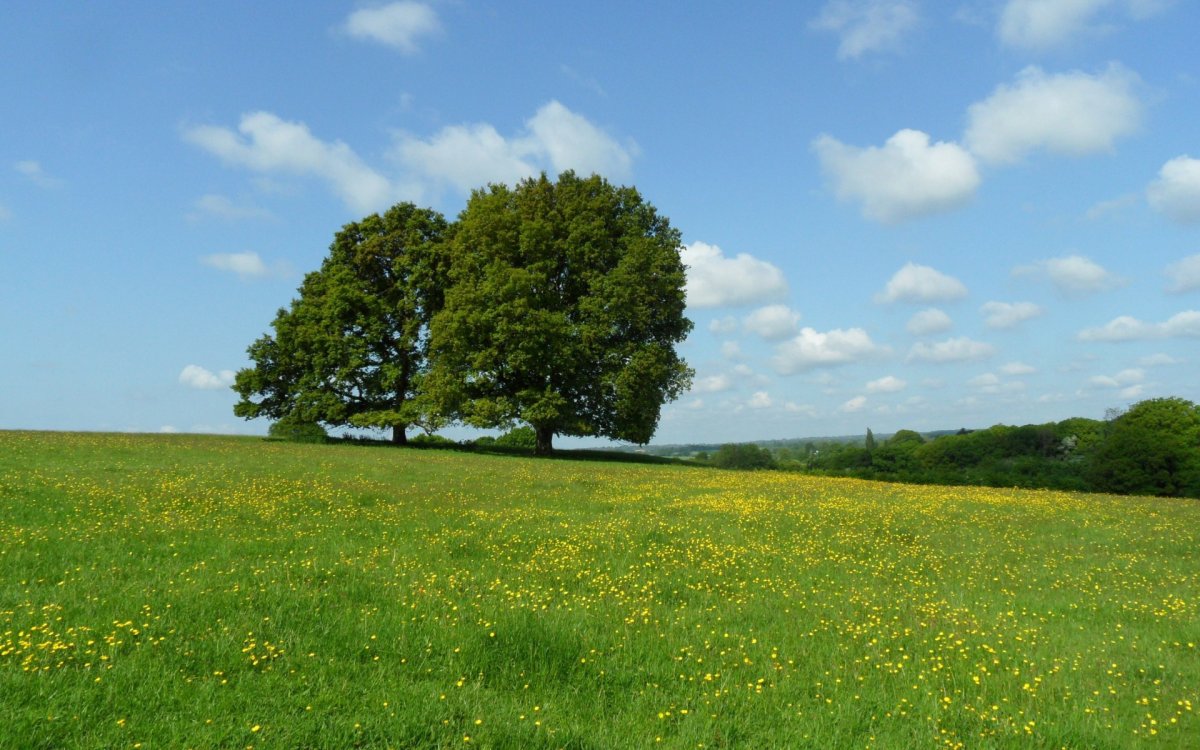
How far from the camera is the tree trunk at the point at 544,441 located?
42525 mm

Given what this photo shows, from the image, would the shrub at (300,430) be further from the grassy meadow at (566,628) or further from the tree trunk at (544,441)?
the grassy meadow at (566,628)

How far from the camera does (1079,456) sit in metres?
57.2

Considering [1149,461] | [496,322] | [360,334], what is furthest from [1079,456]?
[360,334]

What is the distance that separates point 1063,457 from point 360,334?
60943mm

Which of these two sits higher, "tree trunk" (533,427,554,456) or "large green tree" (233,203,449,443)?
"large green tree" (233,203,449,443)

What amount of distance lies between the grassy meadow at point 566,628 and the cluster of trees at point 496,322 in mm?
22275

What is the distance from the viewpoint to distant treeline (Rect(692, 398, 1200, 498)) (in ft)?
134

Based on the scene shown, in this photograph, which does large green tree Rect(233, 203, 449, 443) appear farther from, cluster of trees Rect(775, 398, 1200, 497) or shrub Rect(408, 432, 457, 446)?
cluster of trees Rect(775, 398, 1200, 497)

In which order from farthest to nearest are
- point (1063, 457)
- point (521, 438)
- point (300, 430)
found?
point (1063, 457)
point (521, 438)
point (300, 430)

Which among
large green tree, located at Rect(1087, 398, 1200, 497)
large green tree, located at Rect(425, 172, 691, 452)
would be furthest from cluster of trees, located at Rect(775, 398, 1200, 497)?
large green tree, located at Rect(425, 172, 691, 452)

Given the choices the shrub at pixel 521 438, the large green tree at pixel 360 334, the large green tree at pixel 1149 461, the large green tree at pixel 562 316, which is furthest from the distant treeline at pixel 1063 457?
the large green tree at pixel 360 334

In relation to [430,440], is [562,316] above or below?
above

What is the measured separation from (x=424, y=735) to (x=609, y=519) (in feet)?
36.5

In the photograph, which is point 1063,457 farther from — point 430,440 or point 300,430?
point 300,430
